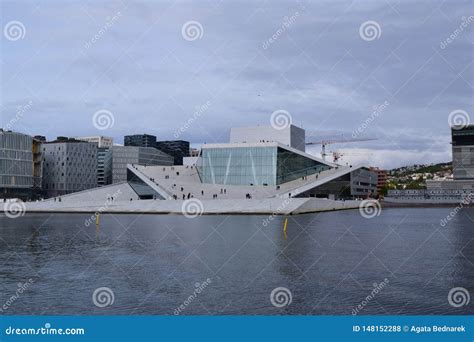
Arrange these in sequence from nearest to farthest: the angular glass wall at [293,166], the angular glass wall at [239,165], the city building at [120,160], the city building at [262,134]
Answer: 1. the angular glass wall at [239,165]
2. the angular glass wall at [293,166]
3. the city building at [262,134]
4. the city building at [120,160]

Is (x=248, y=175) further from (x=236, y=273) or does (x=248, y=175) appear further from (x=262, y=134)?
(x=236, y=273)

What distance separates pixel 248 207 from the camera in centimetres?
6209

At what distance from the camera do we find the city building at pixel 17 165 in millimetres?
96000

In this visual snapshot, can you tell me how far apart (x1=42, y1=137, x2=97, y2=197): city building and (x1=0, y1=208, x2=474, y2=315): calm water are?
8669 centimetres

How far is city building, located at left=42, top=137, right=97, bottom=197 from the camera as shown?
377 feet

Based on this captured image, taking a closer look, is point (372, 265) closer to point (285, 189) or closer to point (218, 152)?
point (285, 189)

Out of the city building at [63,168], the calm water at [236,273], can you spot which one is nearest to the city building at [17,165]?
the city building at [63,168]

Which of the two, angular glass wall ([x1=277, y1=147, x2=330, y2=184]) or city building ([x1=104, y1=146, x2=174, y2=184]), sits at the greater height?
city building ([x1=104, y1=146, x2=174, y2=184])

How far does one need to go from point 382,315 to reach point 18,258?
1561 centimetres

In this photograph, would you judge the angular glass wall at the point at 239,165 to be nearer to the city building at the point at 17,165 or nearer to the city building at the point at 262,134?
the city building at the point at 262,134

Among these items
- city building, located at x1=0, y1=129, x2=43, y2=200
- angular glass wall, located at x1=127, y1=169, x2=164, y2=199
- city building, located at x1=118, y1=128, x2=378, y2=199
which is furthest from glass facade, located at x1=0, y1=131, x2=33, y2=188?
angular glass wall, located at x1=127, y1=169, x2=164, y2=199

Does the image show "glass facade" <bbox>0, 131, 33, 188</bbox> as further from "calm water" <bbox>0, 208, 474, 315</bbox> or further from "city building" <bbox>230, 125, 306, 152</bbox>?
"calm water" <bbox>0, 208, 474, 315</bbox>

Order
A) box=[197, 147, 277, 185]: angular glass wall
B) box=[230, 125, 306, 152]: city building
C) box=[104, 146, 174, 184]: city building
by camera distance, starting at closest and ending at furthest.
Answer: box=[197, 147, 277, 185]: angular glass wall < box=[230, 125, 306, 152]: city building < box=[104, 146, 174, 184]: city building

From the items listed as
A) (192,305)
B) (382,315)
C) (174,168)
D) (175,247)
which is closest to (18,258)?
(175,247)
